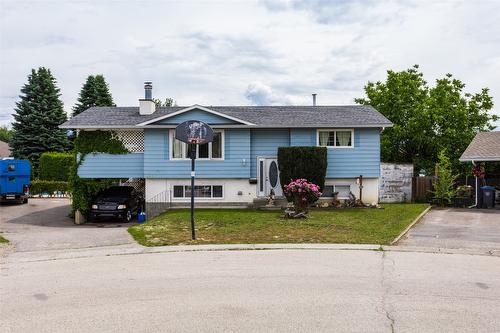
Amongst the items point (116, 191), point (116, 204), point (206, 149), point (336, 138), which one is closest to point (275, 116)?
point (336, 138)

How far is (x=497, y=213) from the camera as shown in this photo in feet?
74.3

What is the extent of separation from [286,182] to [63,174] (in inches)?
980

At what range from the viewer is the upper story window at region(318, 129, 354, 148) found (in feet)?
77.9

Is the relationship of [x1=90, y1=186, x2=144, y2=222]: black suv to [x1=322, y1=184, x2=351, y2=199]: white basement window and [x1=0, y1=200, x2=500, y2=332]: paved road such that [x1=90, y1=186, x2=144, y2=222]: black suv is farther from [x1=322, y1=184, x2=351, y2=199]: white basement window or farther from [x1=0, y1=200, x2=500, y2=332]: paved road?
[x1=322, y1=184, x2=351, y2=199]: white basement window

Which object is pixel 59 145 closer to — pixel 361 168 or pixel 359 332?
pixel 361 168

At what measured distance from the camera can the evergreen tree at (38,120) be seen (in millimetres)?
Result: 46188

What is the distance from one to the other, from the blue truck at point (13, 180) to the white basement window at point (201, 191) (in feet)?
37.7

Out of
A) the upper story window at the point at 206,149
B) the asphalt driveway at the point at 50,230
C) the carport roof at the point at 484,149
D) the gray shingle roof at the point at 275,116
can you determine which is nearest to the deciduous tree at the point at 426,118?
the carport roof at the point at 484,149

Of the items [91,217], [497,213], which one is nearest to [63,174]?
[91,217]

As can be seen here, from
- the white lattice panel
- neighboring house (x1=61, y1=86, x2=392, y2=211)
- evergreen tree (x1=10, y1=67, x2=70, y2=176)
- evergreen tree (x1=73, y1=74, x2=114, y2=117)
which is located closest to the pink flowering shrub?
neighboring house (x1=61, y1=86, x2=392, y2=211)

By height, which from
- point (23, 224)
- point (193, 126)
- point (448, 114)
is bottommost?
point (23, 224)

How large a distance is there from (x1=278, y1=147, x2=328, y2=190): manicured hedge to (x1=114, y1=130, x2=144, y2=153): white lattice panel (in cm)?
720

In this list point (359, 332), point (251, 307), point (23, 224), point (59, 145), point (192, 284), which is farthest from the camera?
point (59, 145)

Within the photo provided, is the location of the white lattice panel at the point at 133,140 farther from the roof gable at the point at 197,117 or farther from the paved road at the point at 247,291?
the paved road at the point at 247,291
